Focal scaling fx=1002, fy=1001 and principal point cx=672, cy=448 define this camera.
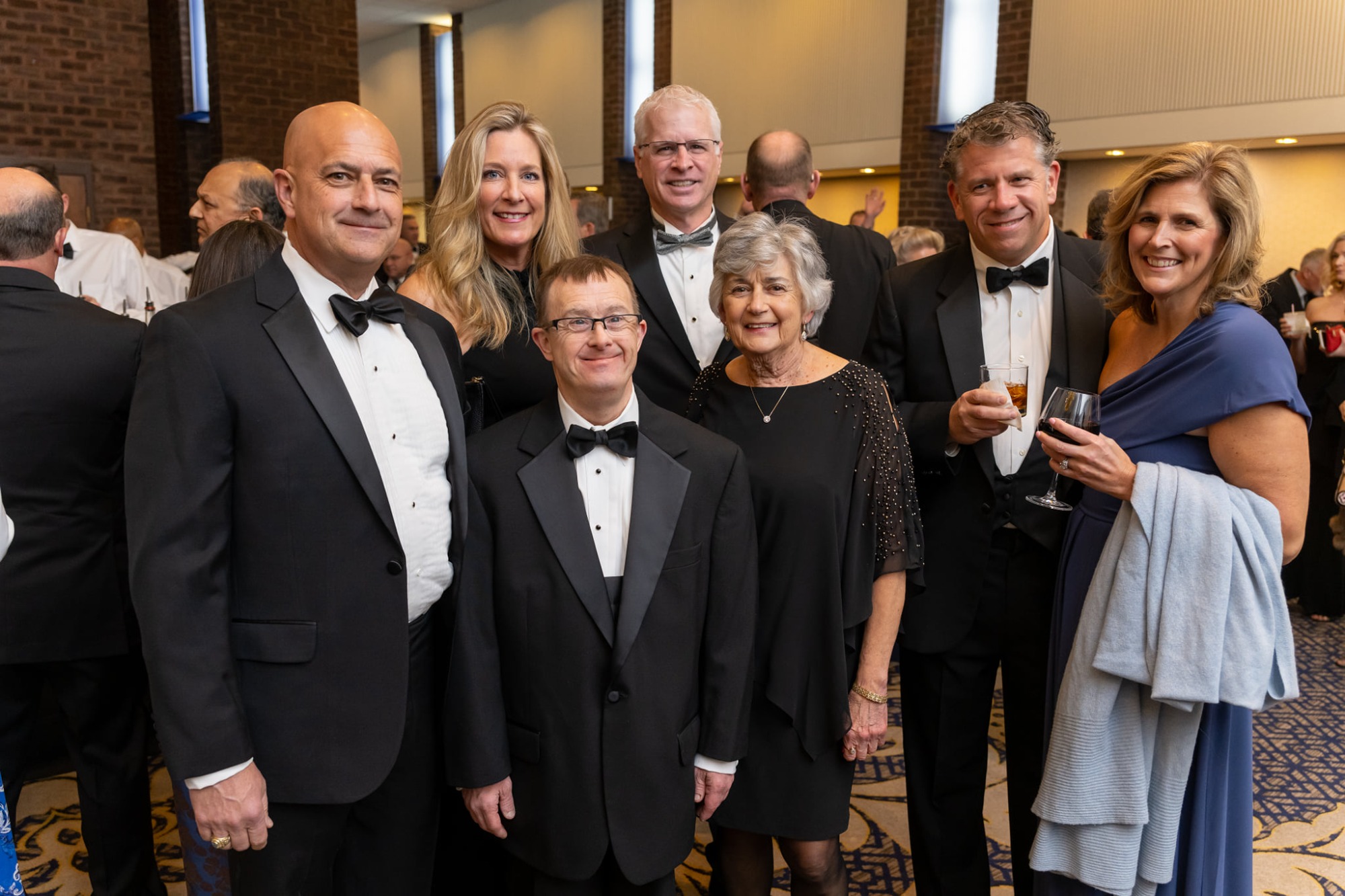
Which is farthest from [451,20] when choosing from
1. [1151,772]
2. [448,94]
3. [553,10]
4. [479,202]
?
[1151,772]

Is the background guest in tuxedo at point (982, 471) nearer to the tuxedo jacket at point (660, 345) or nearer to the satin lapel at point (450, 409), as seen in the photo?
the tuxedo jacket at point (660, 345)

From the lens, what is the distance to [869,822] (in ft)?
11.2

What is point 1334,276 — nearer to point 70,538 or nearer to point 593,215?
point 593,215

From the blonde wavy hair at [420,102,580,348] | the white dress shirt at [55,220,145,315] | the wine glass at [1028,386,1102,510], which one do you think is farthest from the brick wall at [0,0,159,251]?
the wine glass at [1028,386,1102,510]

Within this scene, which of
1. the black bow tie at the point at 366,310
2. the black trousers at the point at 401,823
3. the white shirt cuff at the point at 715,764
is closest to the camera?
the black bow tie at the point at 366,310

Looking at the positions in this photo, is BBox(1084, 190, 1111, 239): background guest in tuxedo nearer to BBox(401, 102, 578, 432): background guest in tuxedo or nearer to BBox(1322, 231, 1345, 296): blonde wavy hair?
BBox(1322, 231, 1345, 296): blonde wavy hair

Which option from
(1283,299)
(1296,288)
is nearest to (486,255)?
(1283,299)

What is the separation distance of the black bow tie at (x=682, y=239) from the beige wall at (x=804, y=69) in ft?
30.6

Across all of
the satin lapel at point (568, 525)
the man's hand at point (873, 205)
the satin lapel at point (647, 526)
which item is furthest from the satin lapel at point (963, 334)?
the man's hand at point (873, 205)

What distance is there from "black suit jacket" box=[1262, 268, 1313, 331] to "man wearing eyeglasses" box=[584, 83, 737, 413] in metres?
5.02

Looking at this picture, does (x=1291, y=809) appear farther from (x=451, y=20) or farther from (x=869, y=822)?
(x=451, y=20)

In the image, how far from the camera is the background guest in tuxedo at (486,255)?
2.56 meters

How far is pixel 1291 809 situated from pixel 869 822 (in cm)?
157

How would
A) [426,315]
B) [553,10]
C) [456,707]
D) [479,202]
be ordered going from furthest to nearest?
[553,10], [479,202], [426,315], [456,707]
